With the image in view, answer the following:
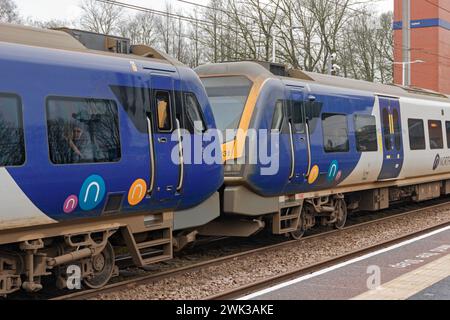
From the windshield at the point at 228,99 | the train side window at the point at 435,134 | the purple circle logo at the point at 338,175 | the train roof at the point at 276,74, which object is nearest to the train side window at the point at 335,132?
the purple circle logo at the point at 338,175

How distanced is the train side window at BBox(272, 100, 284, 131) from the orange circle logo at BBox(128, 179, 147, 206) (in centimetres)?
326

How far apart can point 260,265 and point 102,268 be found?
279 cm

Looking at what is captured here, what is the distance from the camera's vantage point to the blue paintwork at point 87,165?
640cm

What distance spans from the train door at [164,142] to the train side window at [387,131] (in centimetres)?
693

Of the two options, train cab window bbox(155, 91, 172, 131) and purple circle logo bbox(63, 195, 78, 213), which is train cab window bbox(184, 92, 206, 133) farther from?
purple circle logo bbox(63, 195, 78, 213)

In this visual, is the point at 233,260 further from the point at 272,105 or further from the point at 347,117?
the point at 347,117

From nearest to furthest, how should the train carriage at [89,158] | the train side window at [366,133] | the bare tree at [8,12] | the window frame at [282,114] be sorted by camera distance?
1. the train carriage at [89,158]
2. the window frame at [282,114]
3. the train side window at [366,133]
4. the bare tree at [8,12]

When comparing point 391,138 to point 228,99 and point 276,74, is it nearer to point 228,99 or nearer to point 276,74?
point 276,74

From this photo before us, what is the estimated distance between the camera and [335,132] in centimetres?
1212

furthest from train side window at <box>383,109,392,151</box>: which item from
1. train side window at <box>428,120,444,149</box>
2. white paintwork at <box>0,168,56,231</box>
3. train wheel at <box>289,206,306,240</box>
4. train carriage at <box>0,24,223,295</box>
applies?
white paintwork at <box>0,168,56,231</box>

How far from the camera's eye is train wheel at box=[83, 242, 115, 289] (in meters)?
7.70

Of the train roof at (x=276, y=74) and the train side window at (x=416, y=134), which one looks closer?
the train roof at (x=276, y=74)

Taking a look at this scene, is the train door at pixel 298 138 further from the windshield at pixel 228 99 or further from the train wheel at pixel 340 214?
the train wheel at pixel 340 214

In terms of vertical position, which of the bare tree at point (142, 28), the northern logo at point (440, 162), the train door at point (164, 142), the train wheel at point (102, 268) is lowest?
the train wheel at point (102, 268)
